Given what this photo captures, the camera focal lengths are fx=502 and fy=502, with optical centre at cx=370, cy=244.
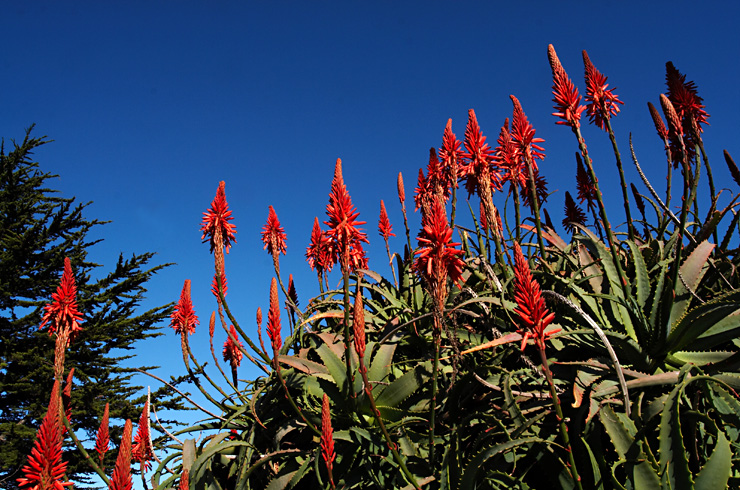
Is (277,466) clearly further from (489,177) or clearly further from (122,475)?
(489,177)

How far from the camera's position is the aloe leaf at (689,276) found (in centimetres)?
237

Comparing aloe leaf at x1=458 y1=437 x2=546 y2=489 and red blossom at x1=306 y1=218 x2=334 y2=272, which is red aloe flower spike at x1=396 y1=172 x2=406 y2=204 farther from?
aloe leaf at x1=458 y1=437 x2=546 y2=489

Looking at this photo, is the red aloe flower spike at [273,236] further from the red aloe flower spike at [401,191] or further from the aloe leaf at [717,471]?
the aloe leaf at [717,471]

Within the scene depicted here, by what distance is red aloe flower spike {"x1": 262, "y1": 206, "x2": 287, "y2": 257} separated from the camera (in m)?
3.52

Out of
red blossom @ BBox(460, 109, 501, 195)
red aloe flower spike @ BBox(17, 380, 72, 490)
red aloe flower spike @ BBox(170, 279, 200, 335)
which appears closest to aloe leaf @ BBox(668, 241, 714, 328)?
red blossom @ BBox(460, 109, 501, 195)

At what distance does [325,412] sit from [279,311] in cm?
59

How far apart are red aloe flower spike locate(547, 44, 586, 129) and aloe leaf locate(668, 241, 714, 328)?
3.01 feet

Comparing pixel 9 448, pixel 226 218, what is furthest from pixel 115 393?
pixel 226 218

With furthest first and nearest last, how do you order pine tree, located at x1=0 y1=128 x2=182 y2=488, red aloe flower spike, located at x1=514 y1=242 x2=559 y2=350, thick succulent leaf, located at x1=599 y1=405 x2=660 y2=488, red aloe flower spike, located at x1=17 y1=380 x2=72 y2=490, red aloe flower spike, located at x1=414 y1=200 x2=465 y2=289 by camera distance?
pine tree, located at x1=0 y1=128 x2=182 y2=488 → red aloe flower spike, located at x1=414 y1=200 x2=465 y2=289 → thick succulent leaf, located at x1=599 y1=405 x2=660 y2=488 → red aloe flower spike, located at x1=514 y1=242 x2=559 y2=350 → red aloe flower spike, located at x1=17 y1=380 x2=72 y2=490

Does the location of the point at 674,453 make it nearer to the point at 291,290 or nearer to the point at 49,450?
the point at 49,450

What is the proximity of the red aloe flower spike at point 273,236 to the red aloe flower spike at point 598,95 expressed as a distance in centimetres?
214

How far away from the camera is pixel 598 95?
2.50 metres

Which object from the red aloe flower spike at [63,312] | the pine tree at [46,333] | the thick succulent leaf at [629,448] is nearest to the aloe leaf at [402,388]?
the thick succulent leaf at [629,448]

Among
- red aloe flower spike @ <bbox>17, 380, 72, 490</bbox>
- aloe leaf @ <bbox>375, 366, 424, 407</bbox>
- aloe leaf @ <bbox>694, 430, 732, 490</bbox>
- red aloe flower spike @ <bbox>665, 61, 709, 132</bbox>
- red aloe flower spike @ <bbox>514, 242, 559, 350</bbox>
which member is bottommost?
aloe leaf @ <bbox>694, 430, 732, 490</bbox>
